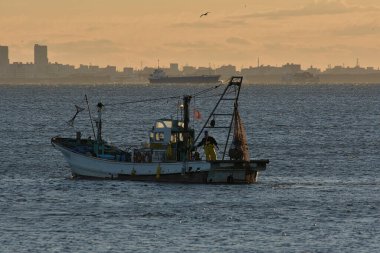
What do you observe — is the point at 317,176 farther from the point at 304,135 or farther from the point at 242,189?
the point at 304,135

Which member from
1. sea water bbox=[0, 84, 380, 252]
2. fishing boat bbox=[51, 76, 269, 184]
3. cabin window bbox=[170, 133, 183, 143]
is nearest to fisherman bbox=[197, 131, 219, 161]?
fishing boat bbox=[51, 76, 269, 184]

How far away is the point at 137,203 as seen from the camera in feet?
240

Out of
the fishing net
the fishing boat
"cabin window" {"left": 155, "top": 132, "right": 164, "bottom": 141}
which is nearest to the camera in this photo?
the fishing boat

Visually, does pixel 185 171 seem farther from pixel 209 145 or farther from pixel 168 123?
pixel 168 123

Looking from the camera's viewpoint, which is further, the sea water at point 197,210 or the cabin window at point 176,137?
the cabin window at point 176,137

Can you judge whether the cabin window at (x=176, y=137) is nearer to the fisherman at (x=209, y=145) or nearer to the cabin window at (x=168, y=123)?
the cabin window at (x=168, y=123)

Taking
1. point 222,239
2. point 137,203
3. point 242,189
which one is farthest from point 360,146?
point 222,239

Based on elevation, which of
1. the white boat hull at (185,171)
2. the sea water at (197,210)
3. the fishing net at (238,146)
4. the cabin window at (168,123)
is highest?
the cabin window at (168,123)

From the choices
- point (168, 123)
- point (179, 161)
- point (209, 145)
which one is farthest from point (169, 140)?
point (209, 145)

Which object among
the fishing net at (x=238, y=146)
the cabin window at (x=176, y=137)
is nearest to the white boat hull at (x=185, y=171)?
the fishing net at (x=238, y=146)

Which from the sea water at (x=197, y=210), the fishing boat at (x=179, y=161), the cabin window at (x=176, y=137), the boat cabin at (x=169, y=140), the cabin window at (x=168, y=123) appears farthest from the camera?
the cabin window at (x=168, y=123)

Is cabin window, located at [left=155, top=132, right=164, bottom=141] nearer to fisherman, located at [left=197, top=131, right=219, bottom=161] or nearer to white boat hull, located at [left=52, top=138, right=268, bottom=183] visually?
white boat hull, located at [left=52, top=138, right=268, bottom=183]

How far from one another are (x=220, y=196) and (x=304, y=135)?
75037 millimetres

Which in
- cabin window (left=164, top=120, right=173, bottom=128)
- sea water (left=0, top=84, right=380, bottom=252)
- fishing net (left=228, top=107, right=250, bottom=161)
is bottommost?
sea water (left=0, top=84, right=380, bottom=252)
